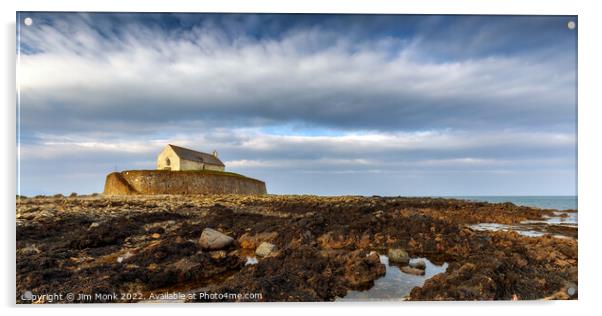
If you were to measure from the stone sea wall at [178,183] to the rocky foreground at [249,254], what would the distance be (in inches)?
16.7

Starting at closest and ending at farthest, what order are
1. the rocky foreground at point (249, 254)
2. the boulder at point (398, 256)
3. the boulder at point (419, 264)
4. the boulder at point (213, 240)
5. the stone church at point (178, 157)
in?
the rocky foreground at point (249, 254) < the boulder at point (419, 264) < the boulder at point (398, 256) < the boulder at point (213, 240) < the stone church at point (178, 157)

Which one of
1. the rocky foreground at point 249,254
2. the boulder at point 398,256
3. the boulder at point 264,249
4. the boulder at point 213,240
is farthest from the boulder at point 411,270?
the boulder at point 213,240

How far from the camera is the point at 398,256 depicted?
15.3ft

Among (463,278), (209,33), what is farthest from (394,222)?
(209,33)

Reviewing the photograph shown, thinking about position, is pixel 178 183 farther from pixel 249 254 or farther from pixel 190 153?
pixel 249 254

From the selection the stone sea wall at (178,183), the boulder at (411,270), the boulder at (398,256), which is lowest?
the boulder at (411,270)

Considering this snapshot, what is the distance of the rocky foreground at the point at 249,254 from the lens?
147 inches

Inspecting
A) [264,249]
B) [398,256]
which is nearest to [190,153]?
[264,249]

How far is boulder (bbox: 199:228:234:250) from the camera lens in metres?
4.82

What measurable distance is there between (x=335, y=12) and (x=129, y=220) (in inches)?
204

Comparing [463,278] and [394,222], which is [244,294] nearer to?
[463,278]

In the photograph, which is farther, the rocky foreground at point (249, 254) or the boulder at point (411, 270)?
the boulder at point (411, 270)

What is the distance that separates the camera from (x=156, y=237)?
5.27 metres

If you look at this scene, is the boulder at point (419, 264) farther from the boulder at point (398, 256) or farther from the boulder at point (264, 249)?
the boulder at point (264, 249)
